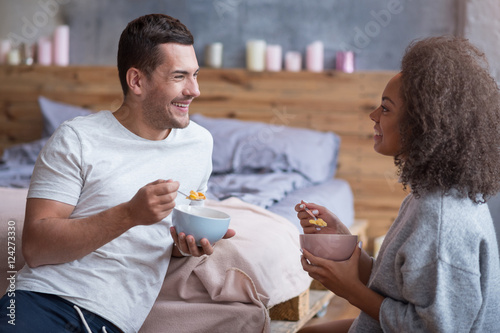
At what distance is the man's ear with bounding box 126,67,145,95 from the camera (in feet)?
5.31

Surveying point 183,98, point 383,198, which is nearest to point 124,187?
point 183,98

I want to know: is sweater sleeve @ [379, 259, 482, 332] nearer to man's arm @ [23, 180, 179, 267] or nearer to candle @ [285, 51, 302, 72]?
man's arm @ [23, 180, 179, 267]

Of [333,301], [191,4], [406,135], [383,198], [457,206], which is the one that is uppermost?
[191,4]

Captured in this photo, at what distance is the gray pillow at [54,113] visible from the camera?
12.4ft

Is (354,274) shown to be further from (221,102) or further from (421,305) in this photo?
(221,102)

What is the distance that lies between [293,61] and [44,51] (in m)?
1.65

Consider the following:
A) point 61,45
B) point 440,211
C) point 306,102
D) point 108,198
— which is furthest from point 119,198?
point 61,45

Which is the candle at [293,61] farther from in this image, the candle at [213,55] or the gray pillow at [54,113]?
the gray pillow at [54,113]

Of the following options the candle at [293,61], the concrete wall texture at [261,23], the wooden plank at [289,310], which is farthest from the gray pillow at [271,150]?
the wooden plank at [289,310]

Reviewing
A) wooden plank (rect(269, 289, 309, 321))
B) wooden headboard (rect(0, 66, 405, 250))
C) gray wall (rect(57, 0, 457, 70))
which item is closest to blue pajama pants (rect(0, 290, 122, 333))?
wooden plank (rect(269, 289, 309, 321))

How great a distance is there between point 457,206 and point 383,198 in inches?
89.7

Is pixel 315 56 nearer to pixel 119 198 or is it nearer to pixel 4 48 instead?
pixel 4 48

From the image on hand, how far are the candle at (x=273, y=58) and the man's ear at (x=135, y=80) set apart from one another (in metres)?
2.12

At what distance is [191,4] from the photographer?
386cm
